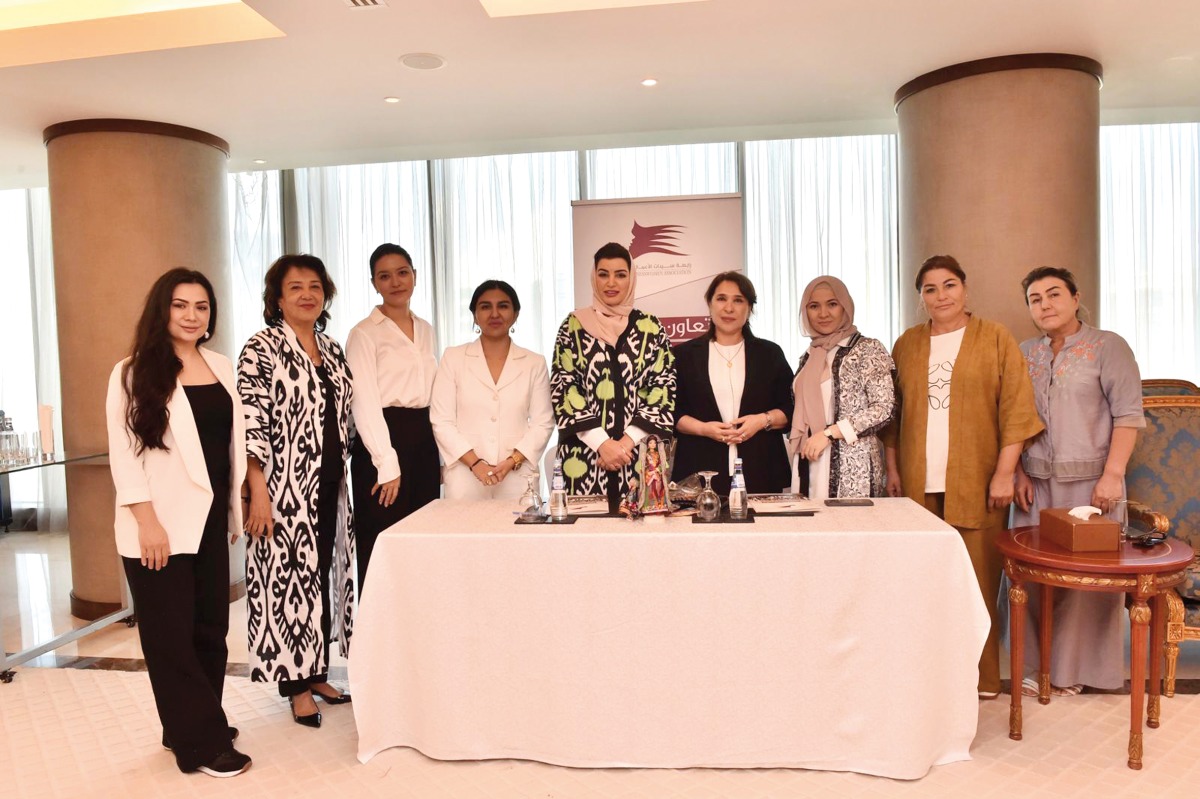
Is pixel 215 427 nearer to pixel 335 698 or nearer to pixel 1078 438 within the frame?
pixel 335 698

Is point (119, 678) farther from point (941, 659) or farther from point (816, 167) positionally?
point (816, 167)

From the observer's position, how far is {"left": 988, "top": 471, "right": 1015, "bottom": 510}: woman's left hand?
10.3 ft

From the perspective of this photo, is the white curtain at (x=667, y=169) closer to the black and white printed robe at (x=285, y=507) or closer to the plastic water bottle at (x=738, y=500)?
the black and white printed robe at (x=285, y=507)

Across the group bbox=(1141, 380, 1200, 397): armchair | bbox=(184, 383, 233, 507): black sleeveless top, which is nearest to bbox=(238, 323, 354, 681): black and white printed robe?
bbox=(184, 383, 233, 507): black sleeveless top

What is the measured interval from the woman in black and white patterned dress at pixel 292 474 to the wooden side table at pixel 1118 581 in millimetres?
2422

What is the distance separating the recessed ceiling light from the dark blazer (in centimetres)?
182

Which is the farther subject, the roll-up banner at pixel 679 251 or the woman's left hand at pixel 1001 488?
the roll-up banner at pixel 679 251

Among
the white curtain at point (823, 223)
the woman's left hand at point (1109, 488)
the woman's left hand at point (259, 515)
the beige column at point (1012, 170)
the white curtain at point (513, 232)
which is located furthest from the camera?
the white curtain at point (513, 232)

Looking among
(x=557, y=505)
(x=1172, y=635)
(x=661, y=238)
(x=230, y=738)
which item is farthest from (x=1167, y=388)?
(x=230, y=738)

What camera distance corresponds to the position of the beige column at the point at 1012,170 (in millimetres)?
4184

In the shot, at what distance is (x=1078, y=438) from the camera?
10.4 ft

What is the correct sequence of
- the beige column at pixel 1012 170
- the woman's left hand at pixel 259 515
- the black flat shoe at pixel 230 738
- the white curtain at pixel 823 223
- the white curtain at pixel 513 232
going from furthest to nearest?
1. the white curtain at pixel 513 232
2. the white curtain at pixel 823 223
3. the beige column at pixel 1012 170
4. the woman's left hand at pixel 259 515
5. the black flat shoe at pixel 230 738

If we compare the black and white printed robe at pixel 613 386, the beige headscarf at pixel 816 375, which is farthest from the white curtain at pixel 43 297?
the beige headscarf at pixel 816 375

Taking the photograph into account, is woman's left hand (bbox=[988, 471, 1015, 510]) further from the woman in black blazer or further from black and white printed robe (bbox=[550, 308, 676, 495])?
black and white printed robe (bbox=[550, 308, 676, 495])
